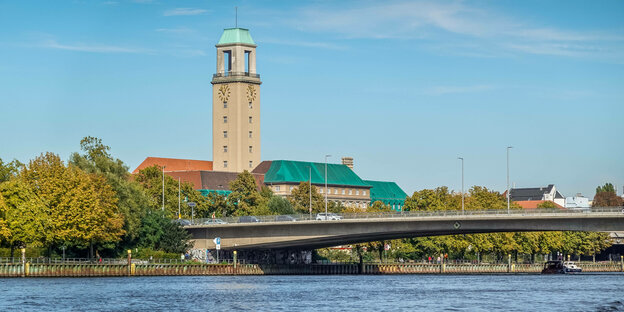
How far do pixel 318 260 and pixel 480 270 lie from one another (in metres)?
23.3

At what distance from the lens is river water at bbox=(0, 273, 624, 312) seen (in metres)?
80.5

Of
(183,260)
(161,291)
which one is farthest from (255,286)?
(183,260)

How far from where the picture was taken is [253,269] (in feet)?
474

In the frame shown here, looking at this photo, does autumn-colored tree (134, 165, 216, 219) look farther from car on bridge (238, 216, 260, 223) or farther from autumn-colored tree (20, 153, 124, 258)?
autumn-colored tree (20, 153, 124, 258)

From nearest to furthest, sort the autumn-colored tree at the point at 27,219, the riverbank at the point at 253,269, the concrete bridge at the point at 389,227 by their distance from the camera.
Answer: the riverbank at the point at 253,269 → the autumn-colored tree at the point at 27,219 → the concrete bridge at the point at 389,227

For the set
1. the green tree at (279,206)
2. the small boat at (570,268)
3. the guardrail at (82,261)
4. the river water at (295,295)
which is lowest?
the river water at (295,295)

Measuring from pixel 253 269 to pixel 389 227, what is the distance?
19.4 m

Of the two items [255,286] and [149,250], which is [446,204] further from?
[255,286]

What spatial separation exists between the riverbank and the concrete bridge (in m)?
3.80

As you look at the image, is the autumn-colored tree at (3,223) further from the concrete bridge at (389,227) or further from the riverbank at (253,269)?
the concrete bridge at (389,227)

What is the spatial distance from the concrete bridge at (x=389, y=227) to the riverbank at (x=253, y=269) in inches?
150

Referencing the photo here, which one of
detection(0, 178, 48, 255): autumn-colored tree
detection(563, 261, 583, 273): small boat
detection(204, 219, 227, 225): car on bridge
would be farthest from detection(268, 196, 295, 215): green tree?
detection(0, 178, 48, 255): autumn-colored tree

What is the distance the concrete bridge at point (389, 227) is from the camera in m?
122

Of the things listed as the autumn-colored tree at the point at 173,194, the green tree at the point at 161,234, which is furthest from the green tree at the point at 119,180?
the autumn-colored tree at the point at 173,194
